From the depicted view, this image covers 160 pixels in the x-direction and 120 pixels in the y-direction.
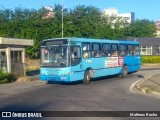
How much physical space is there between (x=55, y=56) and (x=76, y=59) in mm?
1214

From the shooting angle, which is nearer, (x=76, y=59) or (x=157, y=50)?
(x=76, y=59)

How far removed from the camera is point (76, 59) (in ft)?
68.0

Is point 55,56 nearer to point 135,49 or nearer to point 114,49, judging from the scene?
point 114,49

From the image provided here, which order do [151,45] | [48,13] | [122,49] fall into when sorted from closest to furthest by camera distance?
[122,49] → [151,45] → [48,13]

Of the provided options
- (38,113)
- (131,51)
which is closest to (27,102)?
(38,113)

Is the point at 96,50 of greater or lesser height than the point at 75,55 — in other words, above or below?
above

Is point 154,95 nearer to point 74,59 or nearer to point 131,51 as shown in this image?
point 74,59

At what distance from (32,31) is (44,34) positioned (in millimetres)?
2613

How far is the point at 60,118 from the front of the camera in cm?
1084

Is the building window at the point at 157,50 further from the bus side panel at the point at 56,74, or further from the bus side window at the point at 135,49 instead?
the bus side panel at the point at 56,74

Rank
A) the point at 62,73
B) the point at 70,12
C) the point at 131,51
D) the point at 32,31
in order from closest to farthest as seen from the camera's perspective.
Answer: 1. the point at 62,73
2. the point at 131,51
3. the point at 32,31
4. the point at 70,12

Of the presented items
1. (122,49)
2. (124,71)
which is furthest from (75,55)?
(124,71)

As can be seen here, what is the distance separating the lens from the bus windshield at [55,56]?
20.3 meters

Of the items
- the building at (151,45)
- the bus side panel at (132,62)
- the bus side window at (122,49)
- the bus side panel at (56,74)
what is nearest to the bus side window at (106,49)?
the bus side window at (122,49)
